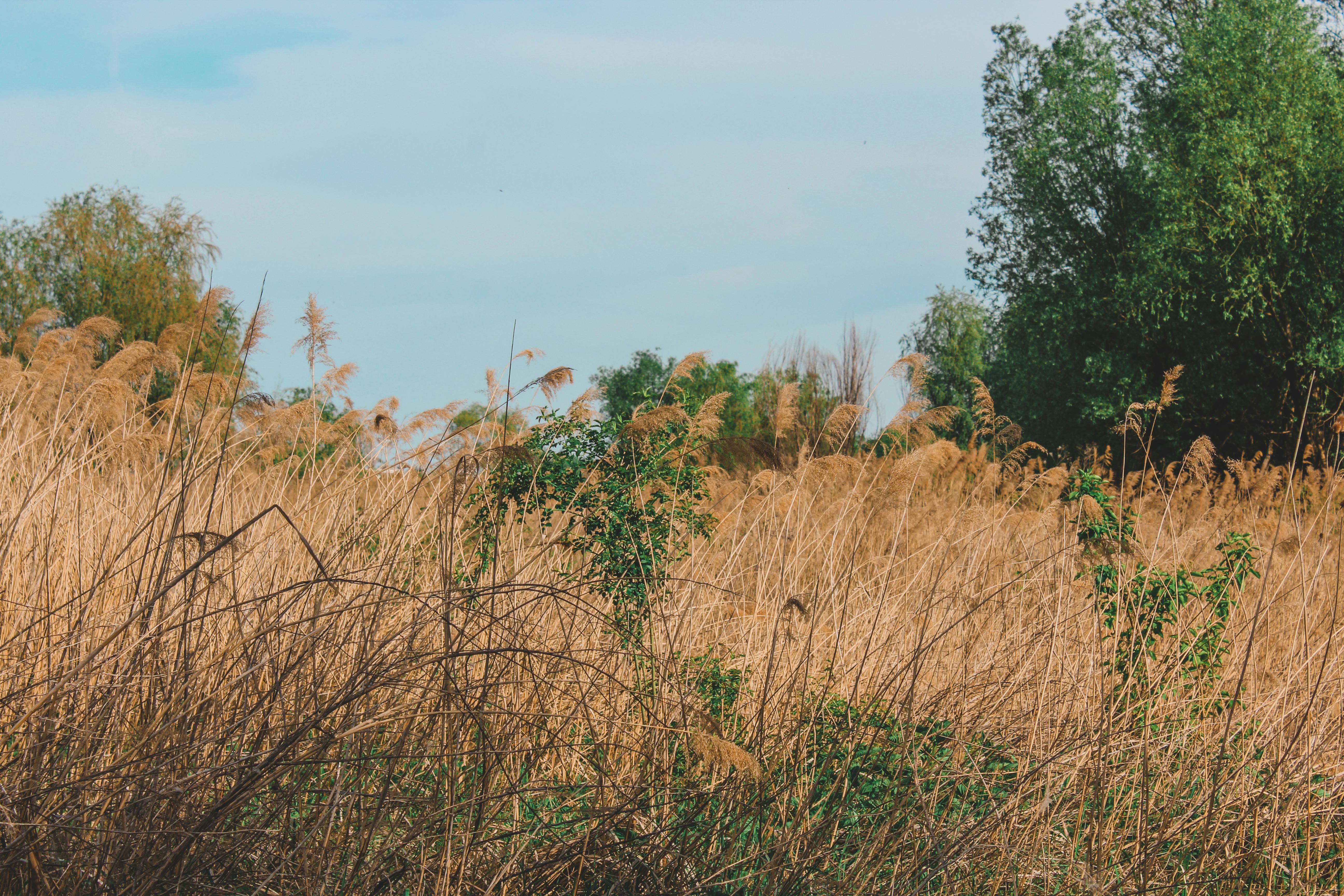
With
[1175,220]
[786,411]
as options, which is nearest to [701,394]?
[786,411]

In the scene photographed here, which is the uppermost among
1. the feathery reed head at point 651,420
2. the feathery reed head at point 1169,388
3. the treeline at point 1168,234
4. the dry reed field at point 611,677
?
the treeline at point 1168,234

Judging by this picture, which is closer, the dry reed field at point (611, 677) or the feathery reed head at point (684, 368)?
the dry reed field at point (611, 677)

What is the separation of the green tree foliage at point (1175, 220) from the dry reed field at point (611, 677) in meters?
12.2

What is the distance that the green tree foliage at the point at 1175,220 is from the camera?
1479 centimetres

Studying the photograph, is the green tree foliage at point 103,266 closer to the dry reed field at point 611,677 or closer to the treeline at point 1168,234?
the treeline at point 1168,234

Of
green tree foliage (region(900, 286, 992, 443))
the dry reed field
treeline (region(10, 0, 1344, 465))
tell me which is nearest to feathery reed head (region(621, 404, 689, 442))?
the dry reed field

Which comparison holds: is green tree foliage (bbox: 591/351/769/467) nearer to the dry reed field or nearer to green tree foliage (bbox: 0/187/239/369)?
the dry reed field

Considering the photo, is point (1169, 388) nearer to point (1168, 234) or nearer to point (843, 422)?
point (843, 422)

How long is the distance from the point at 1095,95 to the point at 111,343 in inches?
625

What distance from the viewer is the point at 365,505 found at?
4.25 metres

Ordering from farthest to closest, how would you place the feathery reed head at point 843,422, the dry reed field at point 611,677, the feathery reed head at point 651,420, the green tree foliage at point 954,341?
the green tree foliage at point 954,341
the feathery reed head at point 843,422
the feathery reed head at point 651,420
the dry reed field at point 611,677

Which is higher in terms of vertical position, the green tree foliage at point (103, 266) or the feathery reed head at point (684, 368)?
the green tree foliage at point (103, 266)

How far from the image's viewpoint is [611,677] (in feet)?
6.04

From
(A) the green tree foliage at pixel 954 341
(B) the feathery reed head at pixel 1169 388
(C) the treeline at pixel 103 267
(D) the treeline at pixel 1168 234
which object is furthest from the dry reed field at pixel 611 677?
(A) the green tree foliage at pixel 954 341
